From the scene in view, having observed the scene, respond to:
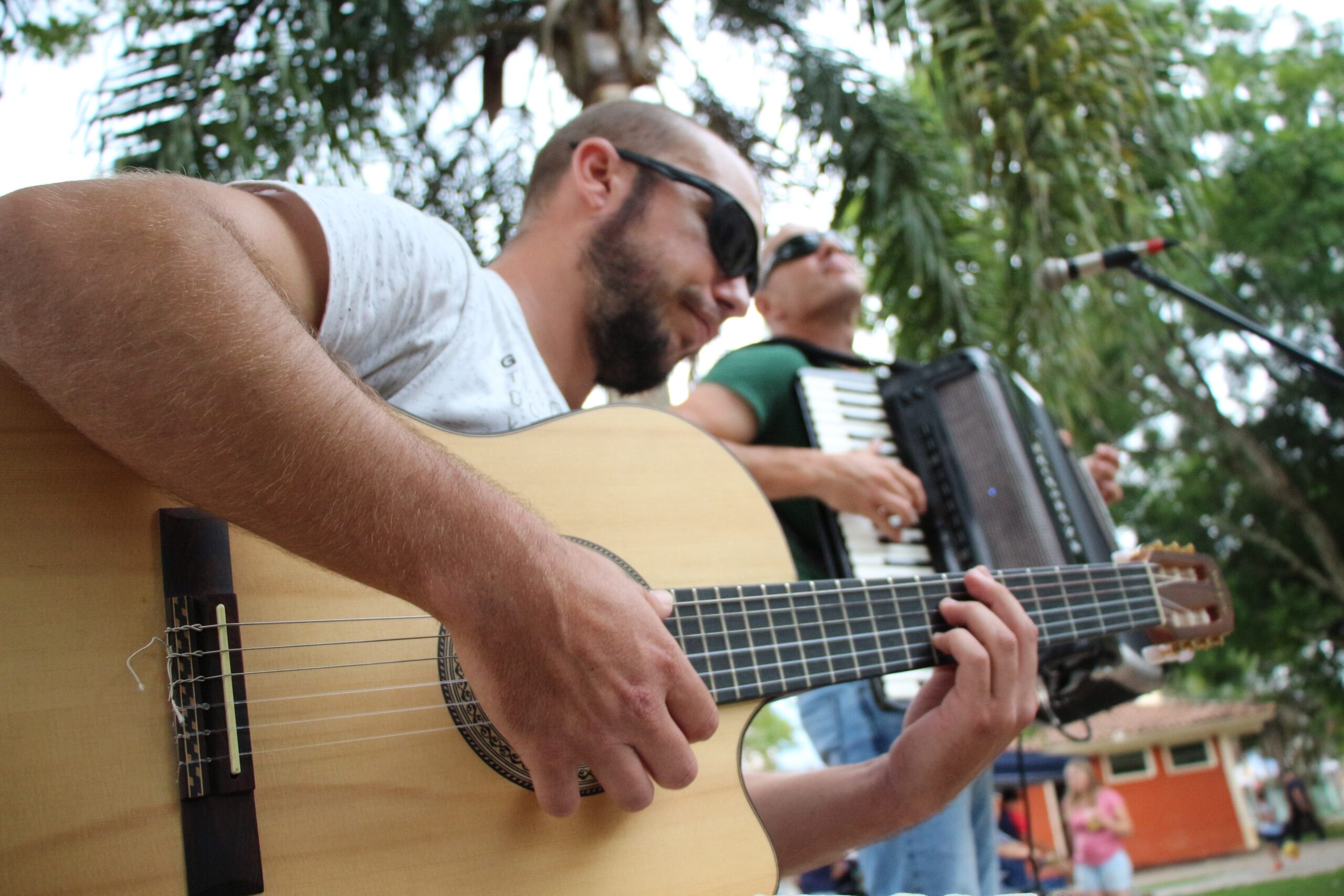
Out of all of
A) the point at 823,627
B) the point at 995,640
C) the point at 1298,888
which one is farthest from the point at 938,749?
the point at 1298,888

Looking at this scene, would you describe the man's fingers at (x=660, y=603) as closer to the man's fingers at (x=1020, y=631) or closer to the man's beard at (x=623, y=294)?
the man's fingers at (x=1020, y=631)

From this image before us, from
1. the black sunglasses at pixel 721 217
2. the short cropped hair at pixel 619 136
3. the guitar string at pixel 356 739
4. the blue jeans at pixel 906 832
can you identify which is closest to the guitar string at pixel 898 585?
the guitar string at pixel 356 739

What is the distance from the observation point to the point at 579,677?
0.98 m

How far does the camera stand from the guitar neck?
1.32m

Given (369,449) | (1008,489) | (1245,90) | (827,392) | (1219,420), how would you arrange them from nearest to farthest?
1. (369,449)
2. (1008,489)
3. (827,392)
4. (1219,420)
5. (1245,90)

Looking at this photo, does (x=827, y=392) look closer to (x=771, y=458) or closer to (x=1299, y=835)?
(x=771, y=458)

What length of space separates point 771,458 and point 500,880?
1.56 meters

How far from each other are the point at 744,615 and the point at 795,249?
210 cm

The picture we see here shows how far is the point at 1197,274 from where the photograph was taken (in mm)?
11711

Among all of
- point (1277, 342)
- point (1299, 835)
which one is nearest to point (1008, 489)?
point (1277, 342)

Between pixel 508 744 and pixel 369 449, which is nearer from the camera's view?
pixel 369 449

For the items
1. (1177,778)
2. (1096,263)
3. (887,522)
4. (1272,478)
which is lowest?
(1177,778)

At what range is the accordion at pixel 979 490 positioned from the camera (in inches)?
91.8

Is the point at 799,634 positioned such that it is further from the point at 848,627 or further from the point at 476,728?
the point at 476,728
